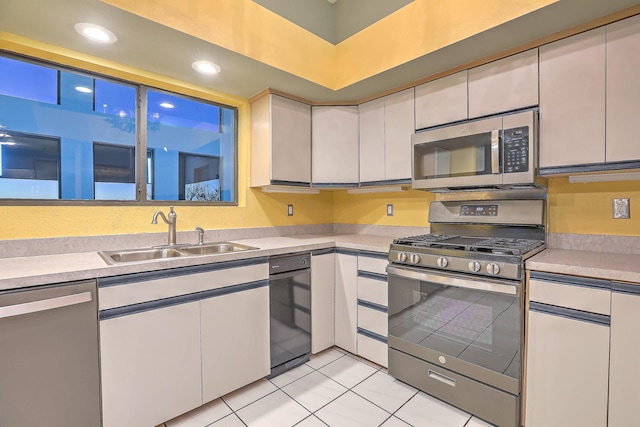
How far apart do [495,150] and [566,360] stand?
46.8 inches

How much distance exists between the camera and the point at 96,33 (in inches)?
64.1

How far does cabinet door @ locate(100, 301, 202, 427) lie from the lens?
1434mm

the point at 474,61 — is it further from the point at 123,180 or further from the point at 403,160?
the point at 123,180

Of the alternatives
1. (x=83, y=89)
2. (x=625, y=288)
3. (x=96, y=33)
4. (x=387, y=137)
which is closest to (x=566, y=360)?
(x=625, y=288)

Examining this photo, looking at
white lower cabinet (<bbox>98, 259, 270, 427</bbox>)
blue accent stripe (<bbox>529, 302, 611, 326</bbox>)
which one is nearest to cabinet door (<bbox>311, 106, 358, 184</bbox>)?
white lower cabinet (<bbox>98, 259, 270, 427</bbox>)

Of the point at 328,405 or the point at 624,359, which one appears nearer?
the point at 624,359

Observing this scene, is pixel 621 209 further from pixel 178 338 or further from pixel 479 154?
pixel 178 338

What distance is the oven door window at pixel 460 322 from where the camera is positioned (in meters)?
1.57

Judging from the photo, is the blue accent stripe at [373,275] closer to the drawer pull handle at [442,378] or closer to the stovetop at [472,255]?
the stovetop at [472,255]

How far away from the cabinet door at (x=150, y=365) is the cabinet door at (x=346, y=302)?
1120mm

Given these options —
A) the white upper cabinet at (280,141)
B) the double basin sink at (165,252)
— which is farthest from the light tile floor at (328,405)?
the white upper cabinet at (280,141)

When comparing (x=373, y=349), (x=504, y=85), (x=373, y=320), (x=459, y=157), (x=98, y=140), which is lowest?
(x=373, y=349)

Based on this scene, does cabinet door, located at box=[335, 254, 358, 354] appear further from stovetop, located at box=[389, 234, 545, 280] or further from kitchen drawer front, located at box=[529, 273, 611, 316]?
kitchen drawer front, located at box=[529, 273, 611, 316]

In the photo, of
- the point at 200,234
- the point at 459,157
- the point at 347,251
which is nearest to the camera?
the point at 459,157
